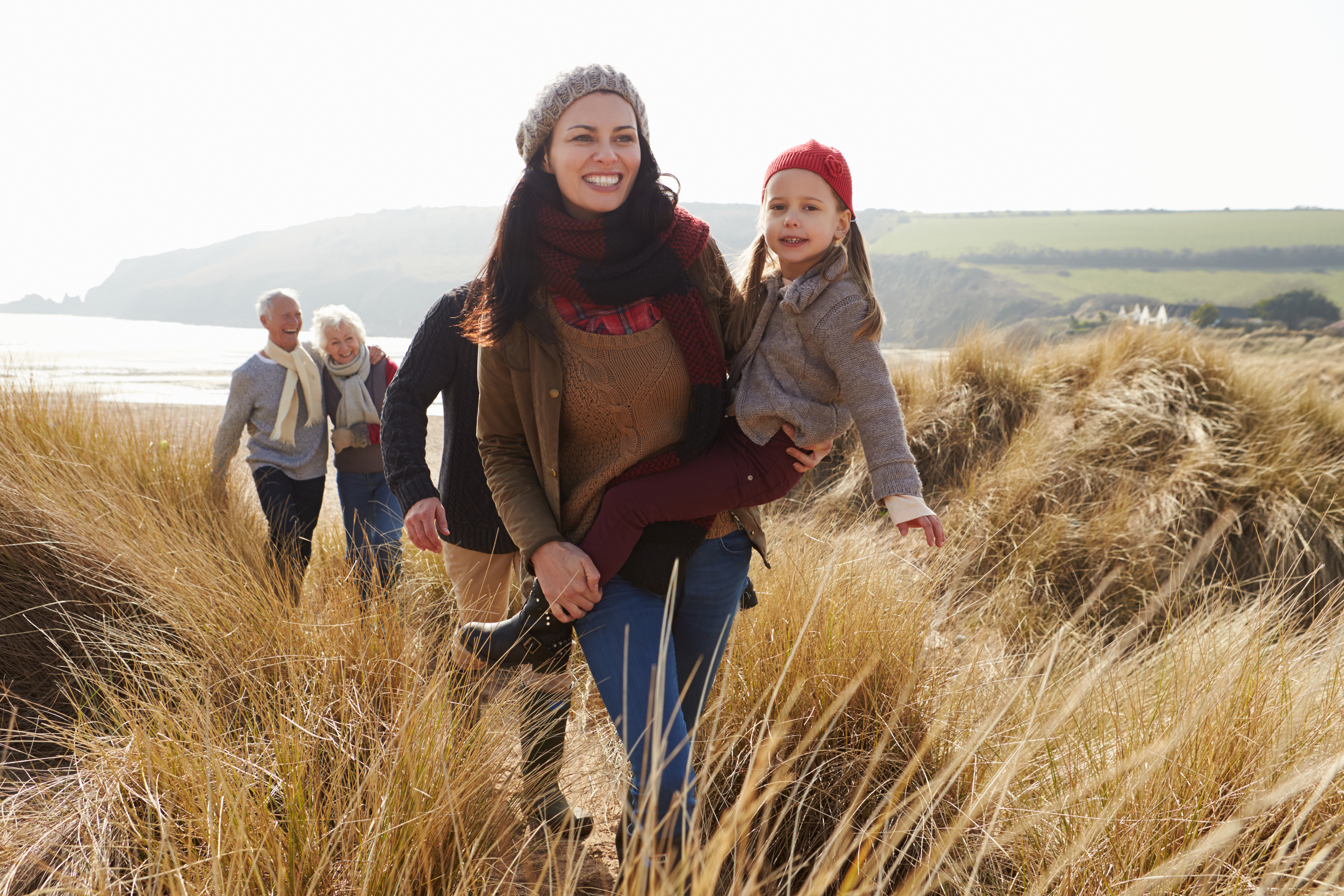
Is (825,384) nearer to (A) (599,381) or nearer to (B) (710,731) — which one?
(A) (599,381)

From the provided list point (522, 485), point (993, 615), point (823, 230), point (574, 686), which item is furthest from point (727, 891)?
point (993, 615)

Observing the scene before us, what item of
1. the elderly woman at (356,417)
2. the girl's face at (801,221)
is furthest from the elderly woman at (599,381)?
the elderly woman at (356,417)

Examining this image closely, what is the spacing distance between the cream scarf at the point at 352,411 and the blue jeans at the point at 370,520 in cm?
20

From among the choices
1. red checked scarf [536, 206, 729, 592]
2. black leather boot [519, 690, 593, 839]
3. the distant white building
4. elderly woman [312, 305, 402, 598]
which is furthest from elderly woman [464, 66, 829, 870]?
the distant white building

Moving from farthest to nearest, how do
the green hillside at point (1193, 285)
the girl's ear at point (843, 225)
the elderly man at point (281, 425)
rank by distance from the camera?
the green hillside at point (1193, 285) → the elderly man at point (281, 425) → the girl's ear at point (843, 225)

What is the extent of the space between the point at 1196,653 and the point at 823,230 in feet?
8.30

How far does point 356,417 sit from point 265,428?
55cm

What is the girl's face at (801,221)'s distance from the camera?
78.2 inches

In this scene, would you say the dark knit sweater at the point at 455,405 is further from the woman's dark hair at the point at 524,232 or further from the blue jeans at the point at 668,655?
the blue jeans at the point at 668,655

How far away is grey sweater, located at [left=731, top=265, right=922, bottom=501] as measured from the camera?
1.80 m

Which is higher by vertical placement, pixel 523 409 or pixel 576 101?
pixel 576 101

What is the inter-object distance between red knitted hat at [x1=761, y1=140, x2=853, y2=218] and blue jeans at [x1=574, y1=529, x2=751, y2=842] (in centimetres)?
97

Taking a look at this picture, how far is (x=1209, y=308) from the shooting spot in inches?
369

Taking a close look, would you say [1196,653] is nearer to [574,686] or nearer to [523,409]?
[574,686]
